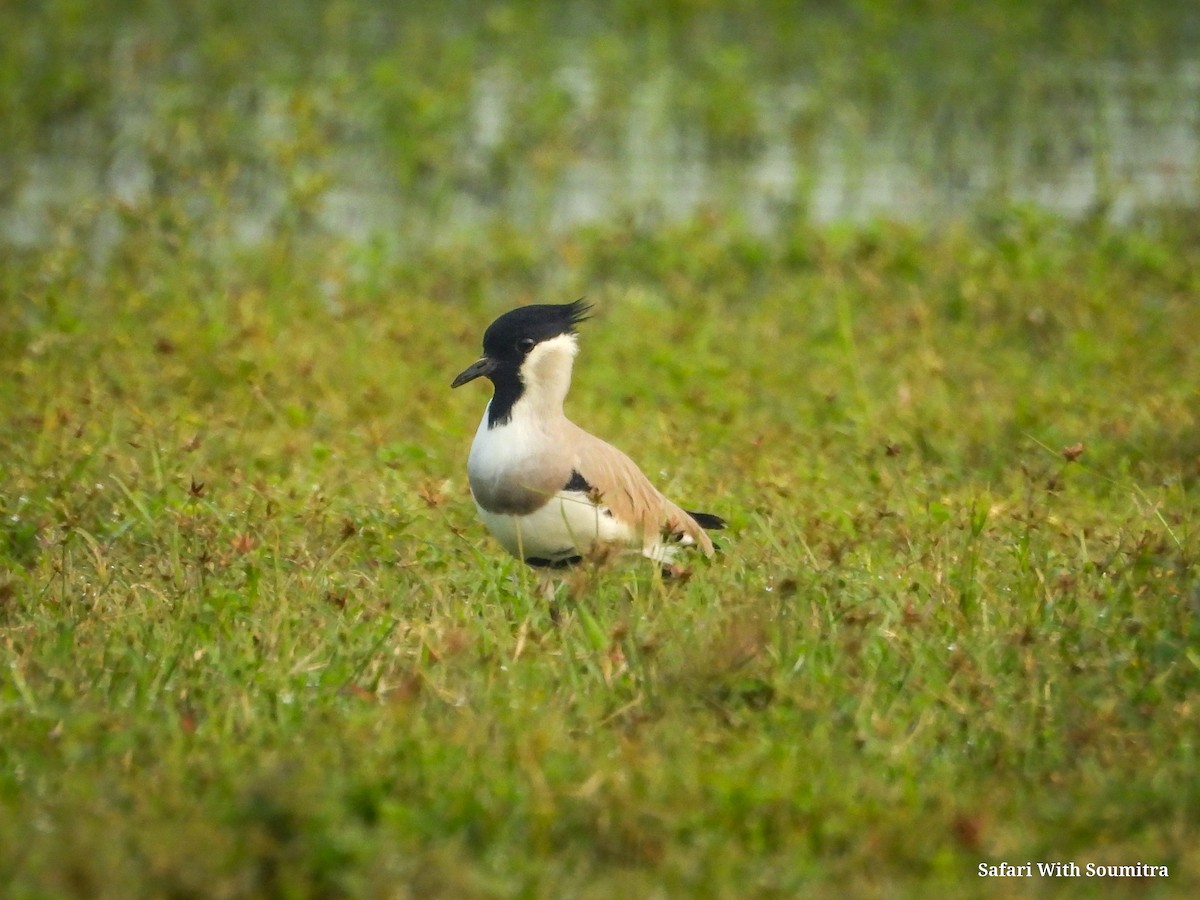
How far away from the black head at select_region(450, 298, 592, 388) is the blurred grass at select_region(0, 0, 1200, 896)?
1.63 feet

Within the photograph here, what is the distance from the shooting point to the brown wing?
167 inches

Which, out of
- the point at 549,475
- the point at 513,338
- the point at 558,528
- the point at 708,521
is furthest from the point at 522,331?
the point at 708,521

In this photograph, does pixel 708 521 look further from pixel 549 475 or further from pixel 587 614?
pixel 587 614

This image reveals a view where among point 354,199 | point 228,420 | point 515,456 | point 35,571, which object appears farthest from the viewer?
point 354,199

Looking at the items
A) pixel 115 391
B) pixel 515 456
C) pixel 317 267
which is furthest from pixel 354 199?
pixel 515 456

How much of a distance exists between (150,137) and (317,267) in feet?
2.90

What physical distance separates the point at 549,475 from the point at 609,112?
5.80 metres

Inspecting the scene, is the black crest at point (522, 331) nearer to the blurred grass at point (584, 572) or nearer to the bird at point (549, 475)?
the bird at point (549, 475)

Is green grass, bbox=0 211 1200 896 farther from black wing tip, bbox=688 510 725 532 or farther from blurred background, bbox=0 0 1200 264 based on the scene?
blurred background, bbox=0 0 1200 264

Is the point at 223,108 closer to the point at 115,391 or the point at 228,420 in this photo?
the point at 115,391

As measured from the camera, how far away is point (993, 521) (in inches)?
191

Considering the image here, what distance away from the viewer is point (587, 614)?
3.78 m

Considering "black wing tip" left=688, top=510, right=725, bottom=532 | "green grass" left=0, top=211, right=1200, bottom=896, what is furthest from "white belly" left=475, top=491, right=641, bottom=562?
"black wing tip" left=688, top=510, right=725, bottom=532

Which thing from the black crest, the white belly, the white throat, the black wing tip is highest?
the black crest
